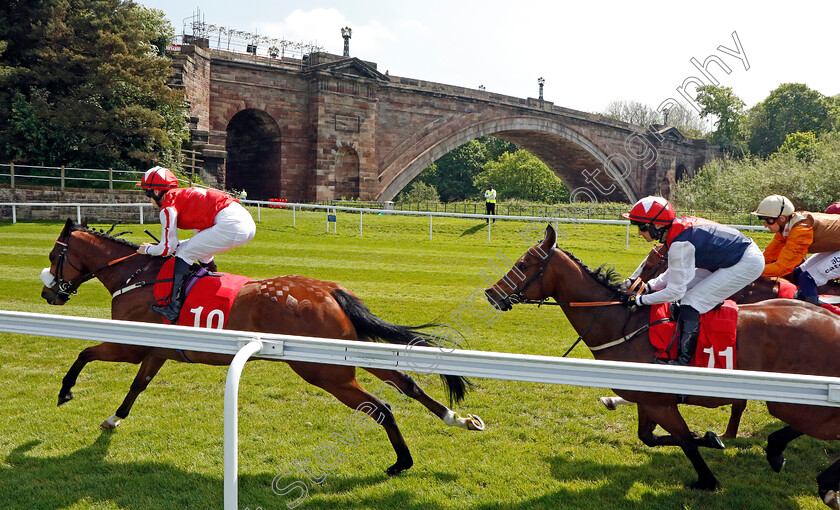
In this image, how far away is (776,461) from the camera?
3.85m

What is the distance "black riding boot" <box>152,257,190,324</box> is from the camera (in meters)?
4.15

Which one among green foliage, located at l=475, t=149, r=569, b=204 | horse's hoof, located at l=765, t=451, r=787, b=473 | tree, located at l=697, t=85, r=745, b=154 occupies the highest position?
tree, located at l=697, t=85, r=745, b=154

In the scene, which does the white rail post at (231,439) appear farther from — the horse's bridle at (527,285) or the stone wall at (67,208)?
the stone wall at (67,208)

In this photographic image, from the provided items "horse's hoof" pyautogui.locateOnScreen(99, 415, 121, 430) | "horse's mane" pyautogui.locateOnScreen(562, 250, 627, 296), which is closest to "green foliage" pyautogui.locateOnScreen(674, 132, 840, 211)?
"horse's mane" pyautogui.locateOnScreen(562, 250, 627, 296)

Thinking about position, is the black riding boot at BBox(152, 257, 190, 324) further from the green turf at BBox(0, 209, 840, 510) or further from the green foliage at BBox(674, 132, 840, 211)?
the green foliage at BBox(674, 132, 840, 211)

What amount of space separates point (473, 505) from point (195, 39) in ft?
90.9

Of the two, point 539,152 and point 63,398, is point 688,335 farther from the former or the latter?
point 539,152

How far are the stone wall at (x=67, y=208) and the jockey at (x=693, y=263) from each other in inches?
665

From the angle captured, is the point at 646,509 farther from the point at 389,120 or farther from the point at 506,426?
the point at 389,120

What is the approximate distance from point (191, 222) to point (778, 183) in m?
27.5

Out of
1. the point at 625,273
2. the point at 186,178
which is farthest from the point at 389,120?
the point at 625,273

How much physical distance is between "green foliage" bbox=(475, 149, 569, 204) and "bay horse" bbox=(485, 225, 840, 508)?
156 ft

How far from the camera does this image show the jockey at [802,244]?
4.82 m

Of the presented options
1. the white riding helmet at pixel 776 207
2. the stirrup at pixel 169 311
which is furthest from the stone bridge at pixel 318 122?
the stirrup at pixel 169 311
